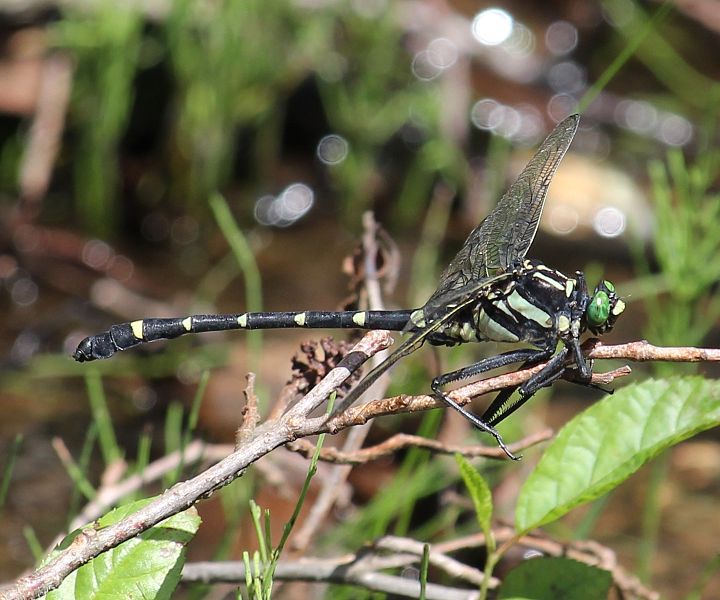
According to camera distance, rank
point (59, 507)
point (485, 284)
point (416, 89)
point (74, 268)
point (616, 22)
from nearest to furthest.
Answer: point (485, 284) < point (59, 507) < point (74, 268) < point (416, 89) < point (616, 22)

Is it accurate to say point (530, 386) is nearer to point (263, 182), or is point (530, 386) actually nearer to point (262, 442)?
point (262, 442)

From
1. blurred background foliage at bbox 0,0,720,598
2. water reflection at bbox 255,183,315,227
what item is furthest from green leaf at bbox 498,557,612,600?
water reflection at bbox 255,183,315,227

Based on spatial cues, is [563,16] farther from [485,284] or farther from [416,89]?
[485,284]

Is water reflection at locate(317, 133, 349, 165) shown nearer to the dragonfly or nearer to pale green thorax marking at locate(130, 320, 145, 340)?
the dragonfly

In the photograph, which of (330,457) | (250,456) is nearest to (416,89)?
(330,457)

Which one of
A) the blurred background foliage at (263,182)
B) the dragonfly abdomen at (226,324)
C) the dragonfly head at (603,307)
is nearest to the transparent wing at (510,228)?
the dragonfly abdomen at (226,324)

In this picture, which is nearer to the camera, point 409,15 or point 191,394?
point 191,394
